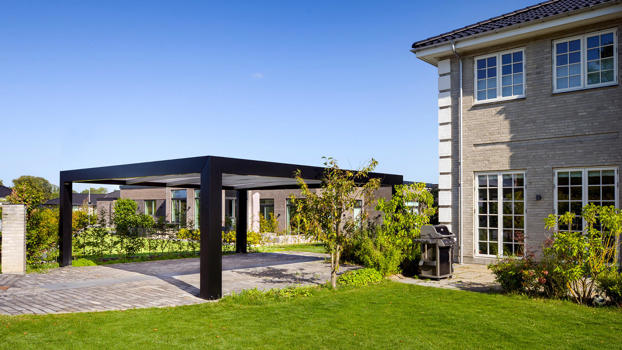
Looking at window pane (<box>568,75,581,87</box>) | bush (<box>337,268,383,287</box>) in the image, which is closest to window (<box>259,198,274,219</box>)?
bush (<box>337,268,383,287</box>)

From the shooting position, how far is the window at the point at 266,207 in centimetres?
2775

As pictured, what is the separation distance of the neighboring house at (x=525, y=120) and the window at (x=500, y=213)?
0.09 feet

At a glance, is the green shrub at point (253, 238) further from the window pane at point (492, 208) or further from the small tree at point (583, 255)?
the small tree at point (583, 255)

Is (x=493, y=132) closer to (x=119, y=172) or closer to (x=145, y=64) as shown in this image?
(x=119, y=172)

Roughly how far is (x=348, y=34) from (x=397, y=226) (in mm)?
8062

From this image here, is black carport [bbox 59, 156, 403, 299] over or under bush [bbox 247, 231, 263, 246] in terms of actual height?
over

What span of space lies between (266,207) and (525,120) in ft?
61.4

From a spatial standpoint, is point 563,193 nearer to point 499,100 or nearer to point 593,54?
point 499,100

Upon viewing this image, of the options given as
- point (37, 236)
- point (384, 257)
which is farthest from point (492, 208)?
point (37, 236)

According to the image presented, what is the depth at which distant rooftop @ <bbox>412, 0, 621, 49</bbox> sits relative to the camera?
1075cm

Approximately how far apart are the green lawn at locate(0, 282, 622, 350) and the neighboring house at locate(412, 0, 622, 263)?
3.78 m

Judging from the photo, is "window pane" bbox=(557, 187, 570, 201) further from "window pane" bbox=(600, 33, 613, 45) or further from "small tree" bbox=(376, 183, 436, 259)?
"window pane" bbox=(600, 33, 613, 45)

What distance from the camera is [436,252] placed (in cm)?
1022

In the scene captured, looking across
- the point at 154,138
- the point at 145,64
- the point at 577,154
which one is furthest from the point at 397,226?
the point at 154,138
